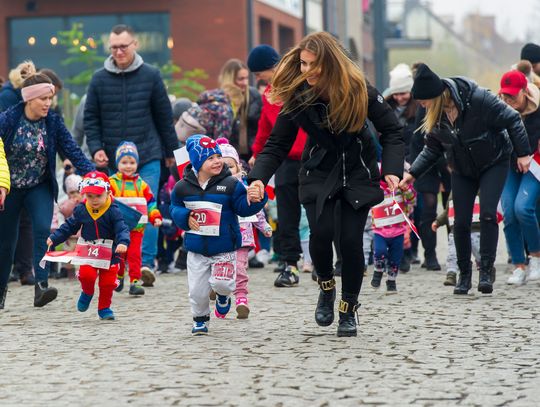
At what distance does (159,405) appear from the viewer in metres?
6.12

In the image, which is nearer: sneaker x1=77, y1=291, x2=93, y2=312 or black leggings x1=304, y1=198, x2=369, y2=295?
black leggings x1=304, y1=198, x2=369, y2=295

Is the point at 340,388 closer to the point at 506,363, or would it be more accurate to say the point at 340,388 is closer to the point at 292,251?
the point at 506,363

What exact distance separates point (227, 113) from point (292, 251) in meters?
2.06

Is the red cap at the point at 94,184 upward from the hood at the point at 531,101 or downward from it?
downward

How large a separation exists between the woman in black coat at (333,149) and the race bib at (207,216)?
487 millimetres

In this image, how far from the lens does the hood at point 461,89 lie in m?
10.5

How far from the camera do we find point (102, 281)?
32.1 feet

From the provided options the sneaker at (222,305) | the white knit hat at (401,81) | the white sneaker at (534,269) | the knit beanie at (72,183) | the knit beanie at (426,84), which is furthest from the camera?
the white knit hat at (401,81)

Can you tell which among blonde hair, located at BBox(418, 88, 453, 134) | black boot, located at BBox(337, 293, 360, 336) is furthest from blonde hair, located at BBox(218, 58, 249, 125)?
black boot, located at BBox(337, 293, 360, 336)

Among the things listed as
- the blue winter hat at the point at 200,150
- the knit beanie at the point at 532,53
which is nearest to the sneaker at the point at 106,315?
the blue winter hat at the point at 200,150

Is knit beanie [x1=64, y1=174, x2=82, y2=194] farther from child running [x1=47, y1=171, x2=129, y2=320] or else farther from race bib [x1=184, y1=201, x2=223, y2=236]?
race bib [x1=184, y1=201, x2=223, y2=236]

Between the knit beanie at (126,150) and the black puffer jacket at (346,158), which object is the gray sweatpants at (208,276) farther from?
the knit beanie at (126,150)

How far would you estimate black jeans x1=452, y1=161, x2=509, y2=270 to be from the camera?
10770 millimetres

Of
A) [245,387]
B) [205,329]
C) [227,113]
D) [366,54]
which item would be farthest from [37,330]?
[366,54]
